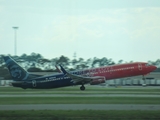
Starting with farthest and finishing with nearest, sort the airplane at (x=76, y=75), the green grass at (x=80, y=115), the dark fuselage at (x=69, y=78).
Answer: the dark fuselage at (x=69, y=78) < the airplane at (x=76, y=75) < the green grass at (x=80, y=115)

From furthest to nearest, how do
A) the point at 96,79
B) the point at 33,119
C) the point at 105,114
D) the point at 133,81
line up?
the point at 133,81 → the point at 96,79 → the point at 105,114 → the point at 33,119

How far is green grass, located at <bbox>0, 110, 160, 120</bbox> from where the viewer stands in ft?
69.3

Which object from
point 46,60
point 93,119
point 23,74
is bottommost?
point 93,119

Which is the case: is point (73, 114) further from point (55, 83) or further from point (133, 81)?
point (133, 81)

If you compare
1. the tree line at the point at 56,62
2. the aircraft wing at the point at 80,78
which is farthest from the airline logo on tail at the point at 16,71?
the tree line at the point at 56,62

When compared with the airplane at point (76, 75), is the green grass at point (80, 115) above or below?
below

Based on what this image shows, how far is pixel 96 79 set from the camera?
180ft

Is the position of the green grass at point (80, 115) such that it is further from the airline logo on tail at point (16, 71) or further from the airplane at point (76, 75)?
the airline logo on tail at point (16, 71)

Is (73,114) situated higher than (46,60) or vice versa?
(46,60)

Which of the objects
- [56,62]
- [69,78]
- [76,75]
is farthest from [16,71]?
[56,62]

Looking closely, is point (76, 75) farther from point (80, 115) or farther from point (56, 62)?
point (56, 62)

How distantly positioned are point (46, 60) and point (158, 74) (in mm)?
68459

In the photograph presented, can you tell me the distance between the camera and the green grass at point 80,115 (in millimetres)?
21109

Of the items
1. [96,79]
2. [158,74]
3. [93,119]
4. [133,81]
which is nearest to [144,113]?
[93,119]
